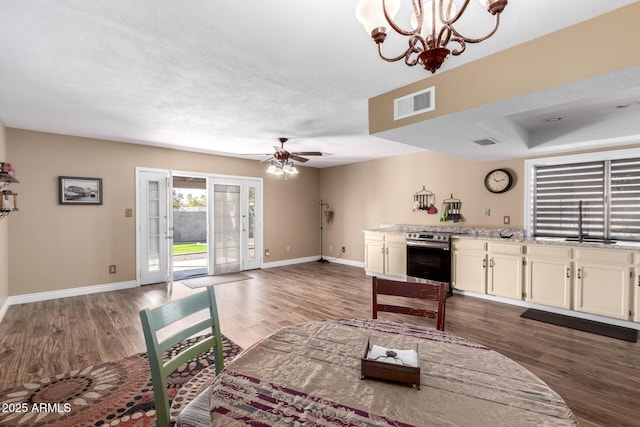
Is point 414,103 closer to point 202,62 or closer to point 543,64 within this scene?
point 543,64

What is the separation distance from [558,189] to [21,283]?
7.88m

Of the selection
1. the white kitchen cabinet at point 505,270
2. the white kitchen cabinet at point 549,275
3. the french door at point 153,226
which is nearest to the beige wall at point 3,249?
the french door at point 153,226

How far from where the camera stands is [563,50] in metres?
1.92

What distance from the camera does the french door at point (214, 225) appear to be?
209 inches

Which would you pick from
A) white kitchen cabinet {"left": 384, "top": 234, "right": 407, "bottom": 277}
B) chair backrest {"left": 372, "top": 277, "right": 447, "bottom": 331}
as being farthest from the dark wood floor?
chair backrest {"left": 372, "top": 277, "right": 447, "bottom": 331}

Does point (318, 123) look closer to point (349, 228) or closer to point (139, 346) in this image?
point (139, 346)

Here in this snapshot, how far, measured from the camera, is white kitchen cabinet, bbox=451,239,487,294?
4.53 m

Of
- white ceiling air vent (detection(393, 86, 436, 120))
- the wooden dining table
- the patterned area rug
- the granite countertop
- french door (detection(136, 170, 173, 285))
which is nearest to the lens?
the wooden dining table

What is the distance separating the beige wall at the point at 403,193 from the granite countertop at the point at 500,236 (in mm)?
103

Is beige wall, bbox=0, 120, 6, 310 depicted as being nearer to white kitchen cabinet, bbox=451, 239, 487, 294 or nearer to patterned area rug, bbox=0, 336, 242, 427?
patterned area rug, bbox=0, 336, 242, 427

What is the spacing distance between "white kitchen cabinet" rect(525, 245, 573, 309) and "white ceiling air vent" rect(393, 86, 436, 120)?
2.77 m

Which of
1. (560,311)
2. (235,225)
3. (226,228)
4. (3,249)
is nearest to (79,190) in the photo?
(3,249)

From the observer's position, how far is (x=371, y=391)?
1.02 meters

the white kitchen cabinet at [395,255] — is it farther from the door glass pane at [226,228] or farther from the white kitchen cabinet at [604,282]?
the door glass pane at [226,228]
